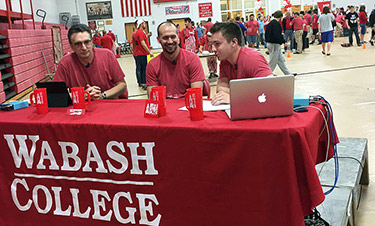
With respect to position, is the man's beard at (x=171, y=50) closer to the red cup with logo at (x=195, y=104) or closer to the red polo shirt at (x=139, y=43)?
the red cup with logo at (x=195, y=104)

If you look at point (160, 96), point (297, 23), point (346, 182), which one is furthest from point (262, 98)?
point (297, 23)

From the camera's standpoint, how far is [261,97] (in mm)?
1824

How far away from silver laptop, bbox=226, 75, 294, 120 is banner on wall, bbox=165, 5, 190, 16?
2546 cm

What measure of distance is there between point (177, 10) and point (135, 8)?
291 cm

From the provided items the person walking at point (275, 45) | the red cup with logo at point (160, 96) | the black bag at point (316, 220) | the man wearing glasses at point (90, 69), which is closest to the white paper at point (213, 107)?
the red cup with logo at point (160, 96)

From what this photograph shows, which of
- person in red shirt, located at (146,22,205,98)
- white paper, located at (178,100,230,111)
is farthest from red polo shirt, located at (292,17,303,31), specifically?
white paper, located at (178,100,230,111)

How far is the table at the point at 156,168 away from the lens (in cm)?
175

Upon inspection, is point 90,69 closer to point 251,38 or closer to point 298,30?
point 298,30

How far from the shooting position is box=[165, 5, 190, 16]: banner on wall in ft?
86.4

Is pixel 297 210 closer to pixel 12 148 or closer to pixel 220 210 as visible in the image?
pixel 220 210

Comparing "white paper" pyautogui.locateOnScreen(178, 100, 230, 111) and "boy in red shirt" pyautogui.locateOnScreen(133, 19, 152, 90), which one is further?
"boy in red shirt" pyautogui.locateOnScreen(133, 19, 152, 90)

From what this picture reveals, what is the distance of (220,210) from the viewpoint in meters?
1.92

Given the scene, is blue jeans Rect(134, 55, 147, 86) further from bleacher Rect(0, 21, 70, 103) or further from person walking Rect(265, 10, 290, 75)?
bleacher Rect(0, 21, 70, 103)

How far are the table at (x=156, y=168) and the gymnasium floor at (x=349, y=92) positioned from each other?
1089mm
